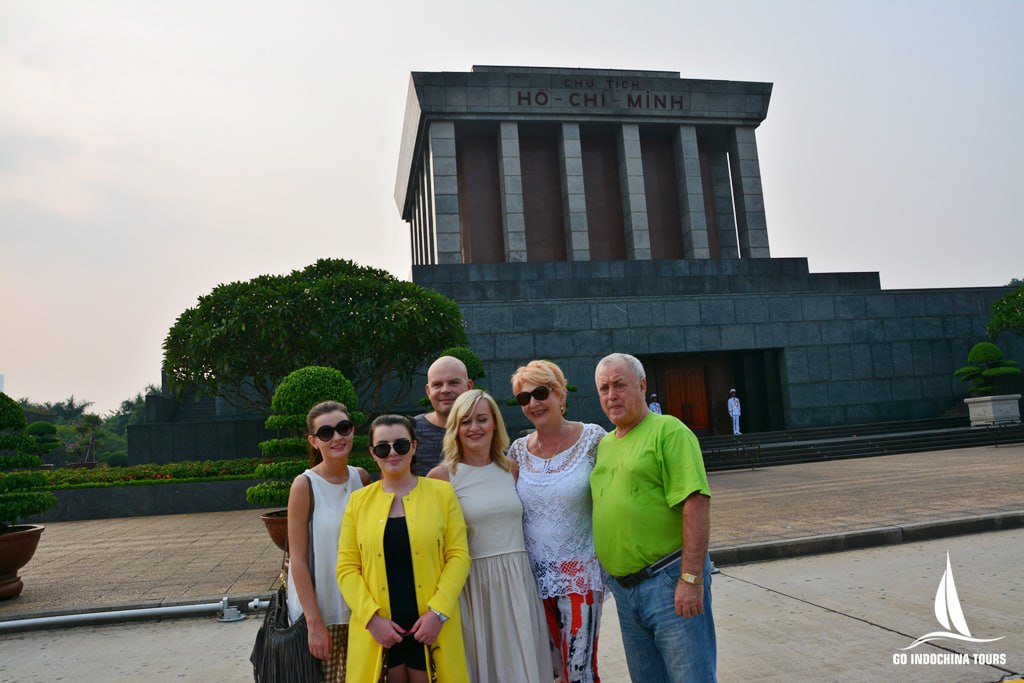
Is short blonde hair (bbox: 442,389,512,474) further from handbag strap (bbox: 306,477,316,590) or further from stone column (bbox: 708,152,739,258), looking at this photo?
stone column (bbox: 708,152,739,258)

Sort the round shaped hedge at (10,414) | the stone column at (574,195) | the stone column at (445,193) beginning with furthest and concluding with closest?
1. the stone column at (574,195)
2. the stone column at (445,193)
3. the round shaped hedge at (10,414)

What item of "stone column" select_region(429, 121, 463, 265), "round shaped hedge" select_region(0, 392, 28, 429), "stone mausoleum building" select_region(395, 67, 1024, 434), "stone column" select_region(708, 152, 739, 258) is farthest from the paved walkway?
"stone column" select_region(708, 152, 739, 258)

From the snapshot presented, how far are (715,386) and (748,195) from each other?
9214 mm

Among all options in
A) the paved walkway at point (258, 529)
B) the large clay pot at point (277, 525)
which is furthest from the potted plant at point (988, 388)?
the large clay pot at point (277, 525)

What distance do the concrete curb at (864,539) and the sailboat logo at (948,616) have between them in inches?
65.2

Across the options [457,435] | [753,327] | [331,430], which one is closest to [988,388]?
[753,327]

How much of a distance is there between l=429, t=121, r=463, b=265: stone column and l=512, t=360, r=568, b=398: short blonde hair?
72.7 ft

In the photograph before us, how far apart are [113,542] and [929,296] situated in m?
24.2

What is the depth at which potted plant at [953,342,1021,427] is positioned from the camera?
20953 mm

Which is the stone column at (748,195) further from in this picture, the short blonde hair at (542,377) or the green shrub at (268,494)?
the short blonde hair at (542,377)

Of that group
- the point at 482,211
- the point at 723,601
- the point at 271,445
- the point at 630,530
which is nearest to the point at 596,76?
the point at 482,211

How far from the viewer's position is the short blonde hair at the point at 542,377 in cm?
352

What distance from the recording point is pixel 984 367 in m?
21.8

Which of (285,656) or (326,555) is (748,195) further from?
(285,656)
